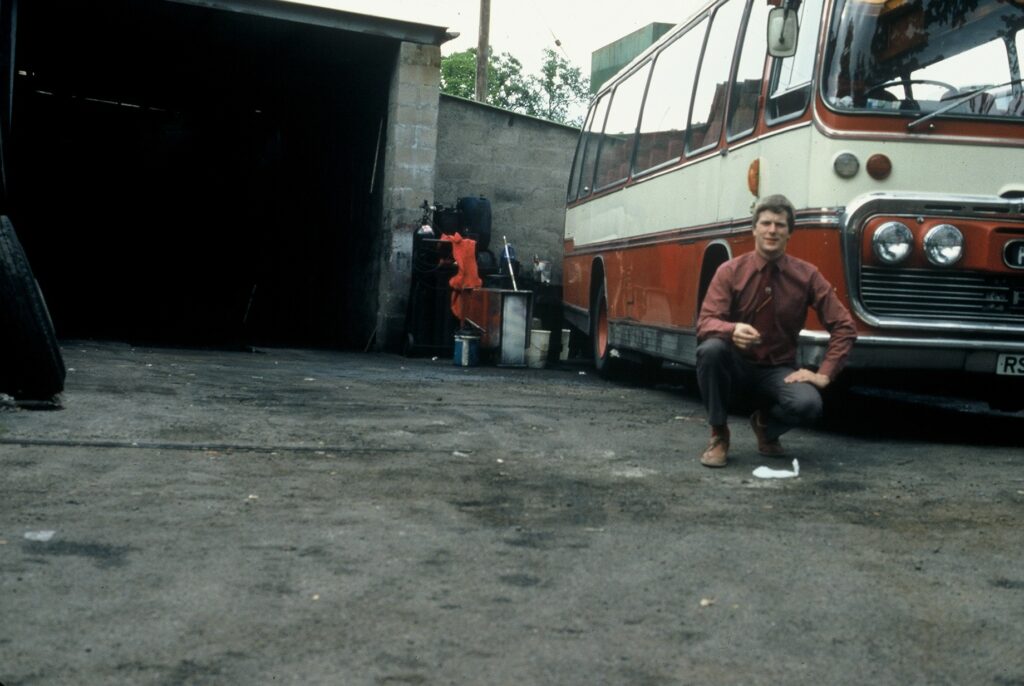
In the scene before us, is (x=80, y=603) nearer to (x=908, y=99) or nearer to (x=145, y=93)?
(x=908, y=99)

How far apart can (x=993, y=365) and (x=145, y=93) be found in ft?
65.9

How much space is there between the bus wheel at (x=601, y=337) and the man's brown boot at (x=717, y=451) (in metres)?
6.15

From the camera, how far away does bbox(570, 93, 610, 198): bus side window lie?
13.7 m

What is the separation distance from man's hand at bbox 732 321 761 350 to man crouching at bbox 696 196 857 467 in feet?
0.12

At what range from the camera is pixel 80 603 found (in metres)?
3.52

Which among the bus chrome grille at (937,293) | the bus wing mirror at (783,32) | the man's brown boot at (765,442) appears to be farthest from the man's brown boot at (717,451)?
the bus wing mirror at (783,32)

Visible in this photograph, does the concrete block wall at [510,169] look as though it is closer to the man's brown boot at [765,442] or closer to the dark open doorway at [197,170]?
the dark open doorway at [197,170]

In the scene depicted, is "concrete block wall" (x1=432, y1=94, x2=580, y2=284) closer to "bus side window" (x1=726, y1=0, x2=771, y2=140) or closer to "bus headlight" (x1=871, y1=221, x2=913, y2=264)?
"bus side window" (x1=726, y1=0, x2=771, y2=140)

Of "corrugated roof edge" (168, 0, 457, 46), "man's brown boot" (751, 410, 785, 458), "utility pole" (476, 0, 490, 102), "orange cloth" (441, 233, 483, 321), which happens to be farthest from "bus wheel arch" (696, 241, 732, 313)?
"utility pole" (476, 0, 490, 102)

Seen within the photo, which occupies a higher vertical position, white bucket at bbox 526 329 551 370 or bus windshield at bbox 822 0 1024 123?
bus windshield at bbox 822 0 1024 123

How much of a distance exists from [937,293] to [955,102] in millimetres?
1079

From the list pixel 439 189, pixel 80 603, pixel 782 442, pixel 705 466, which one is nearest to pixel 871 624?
pixel 80 603

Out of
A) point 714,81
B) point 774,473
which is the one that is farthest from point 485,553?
point 714,81

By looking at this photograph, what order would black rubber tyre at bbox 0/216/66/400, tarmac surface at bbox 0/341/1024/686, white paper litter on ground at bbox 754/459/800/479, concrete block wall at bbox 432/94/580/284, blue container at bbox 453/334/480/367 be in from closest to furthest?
tarmac surface at bbox 0/341/1024/686 → white paper litter on ground at bbox 754/459/800/479 → black rubber tyre at bbox 0/216/66/400 → blue container at bbox 453/334/480/367 → concrete block wall at bbox 432/94/580/284
